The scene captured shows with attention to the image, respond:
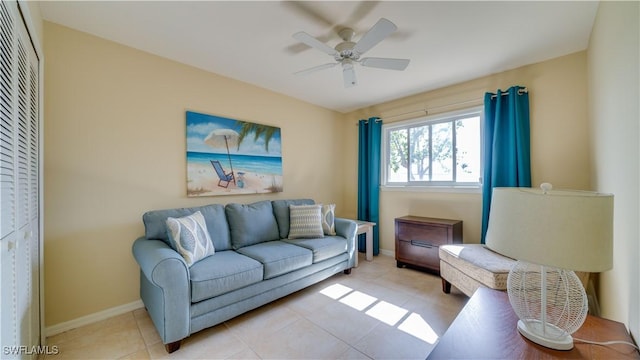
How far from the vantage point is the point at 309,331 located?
6.39 feet

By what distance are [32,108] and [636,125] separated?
10.4ft

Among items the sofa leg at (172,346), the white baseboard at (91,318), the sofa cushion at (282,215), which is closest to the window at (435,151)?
the sofa cushion at (282,215)

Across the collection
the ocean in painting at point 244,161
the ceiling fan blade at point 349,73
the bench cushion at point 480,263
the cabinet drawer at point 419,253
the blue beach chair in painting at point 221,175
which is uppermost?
the ceiling fan blade at point 349,73

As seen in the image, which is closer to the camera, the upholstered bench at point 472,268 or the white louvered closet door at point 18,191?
the white louvered closet door at point 18,191

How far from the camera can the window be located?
10.3 feet

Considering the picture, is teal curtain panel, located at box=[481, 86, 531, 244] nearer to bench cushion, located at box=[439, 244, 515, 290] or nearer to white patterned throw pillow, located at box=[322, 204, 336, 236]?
bench cushion, located at box=[439, 244, 515, 290]

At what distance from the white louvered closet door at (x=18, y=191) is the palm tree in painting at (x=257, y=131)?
65.6 inches

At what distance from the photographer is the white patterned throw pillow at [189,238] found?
6.44 ft

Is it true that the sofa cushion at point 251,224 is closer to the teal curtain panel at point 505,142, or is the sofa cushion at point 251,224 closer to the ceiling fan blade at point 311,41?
the ceiling fan blade at point 311,41

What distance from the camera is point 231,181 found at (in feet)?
9.72

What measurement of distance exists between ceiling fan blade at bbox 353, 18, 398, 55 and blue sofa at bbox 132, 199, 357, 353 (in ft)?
6.09

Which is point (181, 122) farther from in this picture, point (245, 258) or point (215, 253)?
point (245, 258)

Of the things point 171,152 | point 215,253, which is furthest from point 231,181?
point 215,253

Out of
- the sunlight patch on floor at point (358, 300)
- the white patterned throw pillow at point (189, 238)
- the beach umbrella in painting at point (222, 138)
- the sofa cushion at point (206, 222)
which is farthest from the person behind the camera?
the beach umbrella in painting at point (222, 138)
